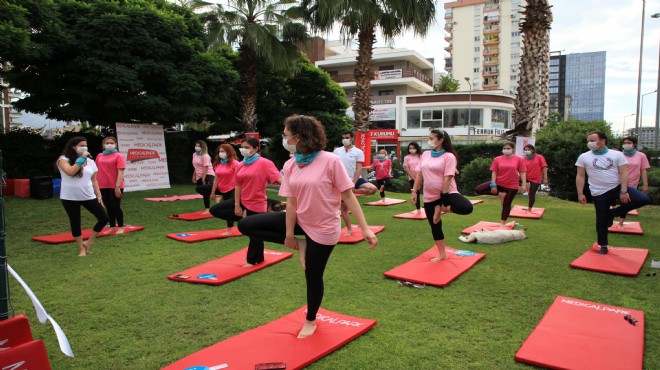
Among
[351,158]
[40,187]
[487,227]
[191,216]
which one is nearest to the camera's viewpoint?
[487,227]

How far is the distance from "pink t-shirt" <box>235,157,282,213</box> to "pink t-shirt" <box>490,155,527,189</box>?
4.83 meters

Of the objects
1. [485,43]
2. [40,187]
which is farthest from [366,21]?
[485,43]

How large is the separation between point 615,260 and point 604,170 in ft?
4.26

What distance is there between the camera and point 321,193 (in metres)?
3.37

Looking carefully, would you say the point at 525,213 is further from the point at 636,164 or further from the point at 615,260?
the point at 615,260

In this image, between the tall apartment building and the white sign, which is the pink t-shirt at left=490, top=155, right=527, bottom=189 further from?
the tall apartment building

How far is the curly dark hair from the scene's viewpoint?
339 cm

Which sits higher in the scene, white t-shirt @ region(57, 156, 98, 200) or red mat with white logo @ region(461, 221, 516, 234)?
white t-shirt @ region(57, 156, 98, 200)

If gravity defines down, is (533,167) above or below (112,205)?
above

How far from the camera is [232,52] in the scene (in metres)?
19.6

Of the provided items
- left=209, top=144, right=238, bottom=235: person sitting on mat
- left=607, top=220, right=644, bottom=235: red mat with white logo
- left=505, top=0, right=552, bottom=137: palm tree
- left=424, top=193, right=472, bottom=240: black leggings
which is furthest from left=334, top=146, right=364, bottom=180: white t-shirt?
left=505, top=0, right=552, bottom=137: palm tree

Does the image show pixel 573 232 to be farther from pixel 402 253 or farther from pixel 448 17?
pixel 448 17

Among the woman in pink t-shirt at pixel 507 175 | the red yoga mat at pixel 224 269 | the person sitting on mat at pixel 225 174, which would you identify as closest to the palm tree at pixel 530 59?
the woman in pink t-shirt at pixel 507 175

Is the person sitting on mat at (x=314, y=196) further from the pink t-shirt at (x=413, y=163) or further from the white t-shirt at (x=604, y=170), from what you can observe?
the pink t-shirt at (x=413, y=163)
